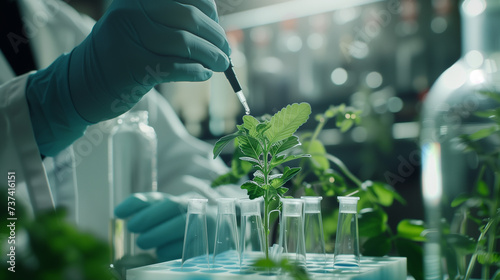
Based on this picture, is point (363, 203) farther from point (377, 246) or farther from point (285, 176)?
point (285, 176)

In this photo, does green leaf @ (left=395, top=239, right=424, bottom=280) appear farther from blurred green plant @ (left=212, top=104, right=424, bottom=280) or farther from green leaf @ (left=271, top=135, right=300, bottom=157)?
green leaf @ (left=271, top=135, right=300, bottom=157)

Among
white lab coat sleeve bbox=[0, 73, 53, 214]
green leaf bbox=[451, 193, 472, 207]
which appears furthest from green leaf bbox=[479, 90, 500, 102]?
white lab coat sleeve bbox=[0, 73, 53, 214]

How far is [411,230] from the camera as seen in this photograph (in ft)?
2.36

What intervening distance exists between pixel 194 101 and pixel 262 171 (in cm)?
206

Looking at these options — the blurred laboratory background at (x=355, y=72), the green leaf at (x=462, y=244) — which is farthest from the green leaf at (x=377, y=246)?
the blurred laboratory background at (x=355, y=72)

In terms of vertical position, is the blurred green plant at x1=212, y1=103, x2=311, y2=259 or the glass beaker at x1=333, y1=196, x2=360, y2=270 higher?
the blurred green plant at x1=212, y1=103, x2=311, y2=259

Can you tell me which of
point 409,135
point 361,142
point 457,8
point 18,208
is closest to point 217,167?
point 361,142

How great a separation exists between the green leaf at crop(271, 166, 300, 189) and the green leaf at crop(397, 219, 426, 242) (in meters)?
0.28

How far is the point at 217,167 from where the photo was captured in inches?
72.3

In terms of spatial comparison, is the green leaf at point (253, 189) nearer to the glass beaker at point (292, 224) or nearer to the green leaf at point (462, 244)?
the glass beaker at point (292, 224)

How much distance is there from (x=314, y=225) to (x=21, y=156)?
632 mm

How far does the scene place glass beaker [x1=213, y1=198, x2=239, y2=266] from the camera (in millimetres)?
602

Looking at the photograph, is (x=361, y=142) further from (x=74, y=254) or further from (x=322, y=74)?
(x=74, y=254)

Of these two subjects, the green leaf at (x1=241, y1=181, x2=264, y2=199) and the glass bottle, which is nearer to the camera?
the green leaf at (x1=241, y1=181, x2=264, y2=199)
